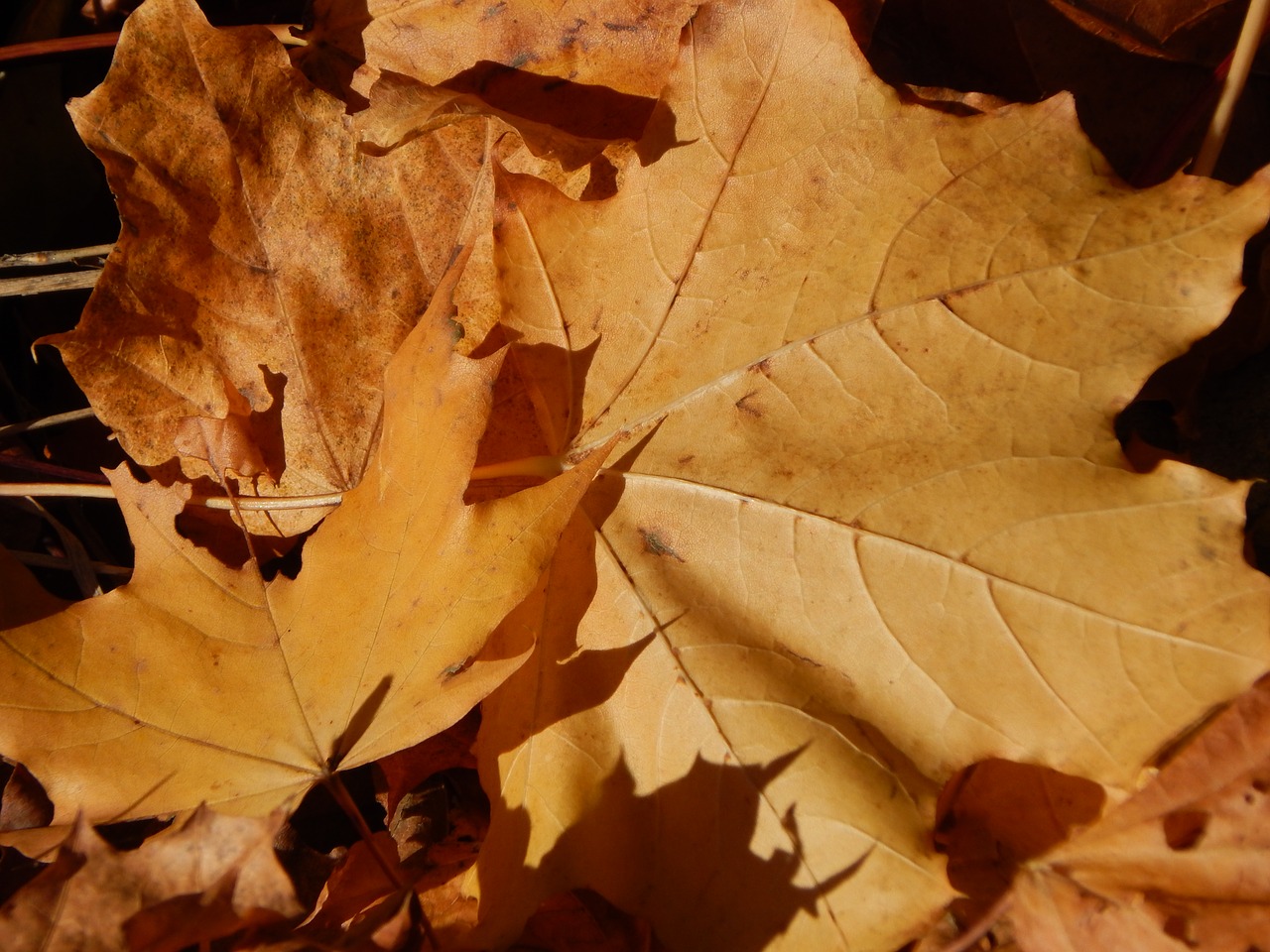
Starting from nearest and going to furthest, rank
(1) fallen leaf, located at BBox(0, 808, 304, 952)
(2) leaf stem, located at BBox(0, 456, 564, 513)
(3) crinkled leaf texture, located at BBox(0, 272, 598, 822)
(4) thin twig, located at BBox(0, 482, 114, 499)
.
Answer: (1) fallen leaf, located at BBox(0, 808, 304, 952), (3) crinkled leaf texture, located at BBox(0, 272, 598, 822), (2) leaf stem, located at BBox(0, 456, 564, 513), (4) thin twig, located at BBox(0, 482, 114, 499)

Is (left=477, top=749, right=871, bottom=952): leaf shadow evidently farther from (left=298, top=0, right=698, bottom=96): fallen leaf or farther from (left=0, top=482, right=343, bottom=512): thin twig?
(left=298, top=0, right=698, bottom=96): fallen leaf

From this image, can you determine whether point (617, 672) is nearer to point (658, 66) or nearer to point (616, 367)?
point (616, 367)

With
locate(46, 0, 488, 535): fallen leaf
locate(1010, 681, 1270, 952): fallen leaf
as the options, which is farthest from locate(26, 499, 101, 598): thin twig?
locate(1010, 681, 1270, 952): fallen leaf

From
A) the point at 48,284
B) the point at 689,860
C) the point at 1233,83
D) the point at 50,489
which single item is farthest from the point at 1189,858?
the point at 48,284

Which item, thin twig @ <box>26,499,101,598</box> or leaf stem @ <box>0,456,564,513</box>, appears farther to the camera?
thin twig @ <box>26,499,101,598</box>

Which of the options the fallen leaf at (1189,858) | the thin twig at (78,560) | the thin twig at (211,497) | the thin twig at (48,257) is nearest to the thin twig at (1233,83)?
the fallen leaf at (1189,858)

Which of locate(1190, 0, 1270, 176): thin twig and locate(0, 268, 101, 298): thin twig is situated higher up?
locate(1190, 0, 1270, 176): thin twig

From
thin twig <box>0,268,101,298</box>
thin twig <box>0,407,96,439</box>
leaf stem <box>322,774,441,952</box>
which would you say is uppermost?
thin twig <box>0,268,101,298</box>

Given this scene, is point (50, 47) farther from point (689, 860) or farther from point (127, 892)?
point (689, 860)
